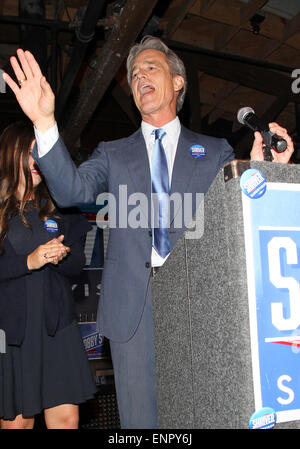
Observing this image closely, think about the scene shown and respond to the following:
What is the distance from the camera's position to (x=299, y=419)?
0.82m

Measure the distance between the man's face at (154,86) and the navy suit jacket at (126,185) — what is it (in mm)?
155

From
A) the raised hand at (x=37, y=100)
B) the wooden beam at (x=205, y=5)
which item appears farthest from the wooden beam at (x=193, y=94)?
the raised hand at (x=37, y=100)

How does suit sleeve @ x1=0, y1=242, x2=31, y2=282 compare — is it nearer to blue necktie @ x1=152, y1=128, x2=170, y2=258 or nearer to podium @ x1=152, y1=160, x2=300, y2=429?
blue necktie @ x1=152, y1=128, x2=170, y2=258

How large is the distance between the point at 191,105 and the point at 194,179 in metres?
3.22

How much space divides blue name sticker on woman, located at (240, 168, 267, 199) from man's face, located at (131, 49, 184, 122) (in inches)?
40.1

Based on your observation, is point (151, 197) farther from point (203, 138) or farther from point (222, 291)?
A: point (222, 291)

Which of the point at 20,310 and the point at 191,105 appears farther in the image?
the point at 191,105

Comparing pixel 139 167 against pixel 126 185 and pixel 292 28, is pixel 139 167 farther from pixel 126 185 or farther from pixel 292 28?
pixel 292 28

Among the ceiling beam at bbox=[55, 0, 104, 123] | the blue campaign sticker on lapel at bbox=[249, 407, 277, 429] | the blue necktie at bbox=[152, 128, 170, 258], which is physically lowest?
the blue campaign sticker on lapel at bbox=[249, 407, 277, 429]

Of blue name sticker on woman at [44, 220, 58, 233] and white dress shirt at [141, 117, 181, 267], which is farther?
blue name sticker on woman at [44, 220, 58, 233]

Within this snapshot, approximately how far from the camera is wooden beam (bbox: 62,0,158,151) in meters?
2.94

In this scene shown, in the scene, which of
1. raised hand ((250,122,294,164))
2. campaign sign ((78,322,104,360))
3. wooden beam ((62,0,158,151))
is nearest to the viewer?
raised hand ((250,122,294,164))

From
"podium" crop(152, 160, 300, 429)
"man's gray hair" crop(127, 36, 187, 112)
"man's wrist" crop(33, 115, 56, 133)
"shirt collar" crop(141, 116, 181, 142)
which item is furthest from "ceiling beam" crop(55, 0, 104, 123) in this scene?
"podium" crop(152, 160, 300, 429)
